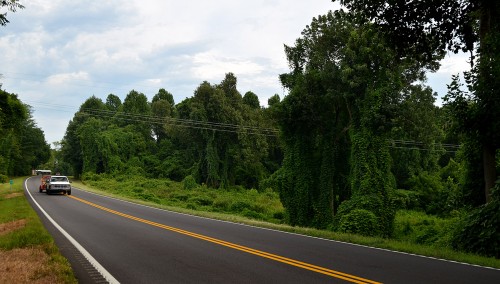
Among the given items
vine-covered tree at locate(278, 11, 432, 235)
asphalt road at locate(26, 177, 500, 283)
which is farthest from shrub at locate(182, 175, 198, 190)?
asphalt road at locate(26, 177, 500, 283)

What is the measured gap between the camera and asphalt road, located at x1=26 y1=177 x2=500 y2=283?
7.62m

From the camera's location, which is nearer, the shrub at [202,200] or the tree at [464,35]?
the tree at [464,35]

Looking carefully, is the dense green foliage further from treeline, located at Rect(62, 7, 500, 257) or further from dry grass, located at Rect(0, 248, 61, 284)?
dry grass, located at Rect(0, 248, 61, 284)

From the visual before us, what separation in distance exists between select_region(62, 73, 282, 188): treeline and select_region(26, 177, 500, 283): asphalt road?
19220 millimetres

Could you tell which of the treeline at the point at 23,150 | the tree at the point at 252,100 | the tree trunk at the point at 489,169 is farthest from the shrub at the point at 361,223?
the tree at the point at 252,100

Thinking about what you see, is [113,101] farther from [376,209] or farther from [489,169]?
[489,169]

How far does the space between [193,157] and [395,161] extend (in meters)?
34.4

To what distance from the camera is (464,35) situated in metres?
14.9

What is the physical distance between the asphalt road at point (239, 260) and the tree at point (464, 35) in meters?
6.83

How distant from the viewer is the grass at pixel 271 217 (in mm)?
11641

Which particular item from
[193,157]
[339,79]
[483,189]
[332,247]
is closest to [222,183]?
[193,157]

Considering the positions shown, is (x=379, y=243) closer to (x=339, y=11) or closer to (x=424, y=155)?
(x=339, y=11)

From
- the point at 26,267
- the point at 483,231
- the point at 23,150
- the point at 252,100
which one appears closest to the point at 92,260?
the point at 26,267

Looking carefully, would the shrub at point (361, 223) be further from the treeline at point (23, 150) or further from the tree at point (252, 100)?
the tree at point (252, 100)
